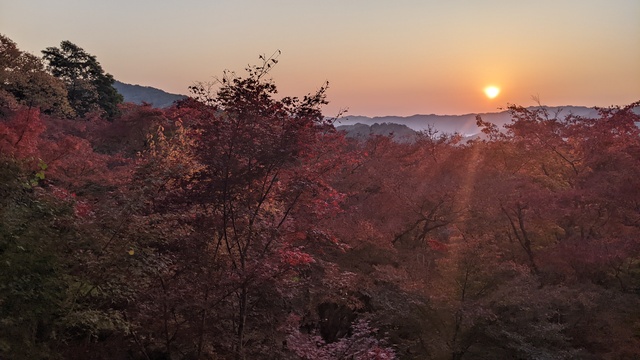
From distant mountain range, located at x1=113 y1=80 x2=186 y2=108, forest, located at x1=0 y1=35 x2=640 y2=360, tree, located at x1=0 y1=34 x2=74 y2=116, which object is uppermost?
distant mountain range, located at x1=113 y1=80 x2=186 y2=108

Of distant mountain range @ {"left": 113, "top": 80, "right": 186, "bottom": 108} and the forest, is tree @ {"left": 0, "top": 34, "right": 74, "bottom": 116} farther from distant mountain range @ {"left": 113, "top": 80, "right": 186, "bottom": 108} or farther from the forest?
distant mountain range @ {"left": 113, "top": 80, "right": 186, "bottom": 108}

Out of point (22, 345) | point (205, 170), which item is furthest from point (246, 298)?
point (22, 345)

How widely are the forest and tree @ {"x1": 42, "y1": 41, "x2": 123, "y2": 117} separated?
25.7m

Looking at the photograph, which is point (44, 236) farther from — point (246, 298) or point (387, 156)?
point (387, 156)

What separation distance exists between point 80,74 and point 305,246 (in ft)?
142

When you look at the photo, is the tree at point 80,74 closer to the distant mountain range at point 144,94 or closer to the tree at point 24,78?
the tree at point 24,78

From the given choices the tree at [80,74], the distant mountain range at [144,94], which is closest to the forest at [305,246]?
the tree at [80,74]

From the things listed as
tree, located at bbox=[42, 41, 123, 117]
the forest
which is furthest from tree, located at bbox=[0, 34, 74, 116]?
tree, located at bbox=[42, 41, 123, 117]

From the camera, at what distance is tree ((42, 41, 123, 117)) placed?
143ft

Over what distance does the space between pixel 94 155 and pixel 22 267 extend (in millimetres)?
18890

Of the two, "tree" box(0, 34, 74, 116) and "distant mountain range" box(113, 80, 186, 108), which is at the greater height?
"distant mountain range" box(113, 80, 186, 108)

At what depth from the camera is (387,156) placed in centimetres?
2945

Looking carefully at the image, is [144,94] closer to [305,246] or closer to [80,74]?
[80,74]

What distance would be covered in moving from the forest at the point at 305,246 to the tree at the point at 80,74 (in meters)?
25.7
